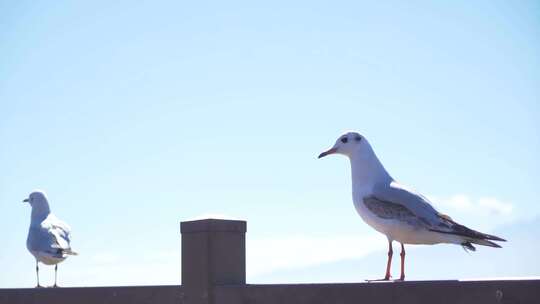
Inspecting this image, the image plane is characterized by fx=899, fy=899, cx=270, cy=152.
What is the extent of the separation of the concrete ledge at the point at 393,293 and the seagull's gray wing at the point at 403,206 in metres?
1.57

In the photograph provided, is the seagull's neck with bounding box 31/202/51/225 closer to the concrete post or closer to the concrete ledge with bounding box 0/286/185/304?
the concrete ledge with bounding box 0/286/185/304

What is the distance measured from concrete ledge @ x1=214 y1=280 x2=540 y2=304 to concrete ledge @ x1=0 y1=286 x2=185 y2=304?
0.87 m

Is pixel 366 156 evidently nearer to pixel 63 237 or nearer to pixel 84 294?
pixel 84 294

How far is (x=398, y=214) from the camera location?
9.19 metres

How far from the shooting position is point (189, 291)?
894 cm

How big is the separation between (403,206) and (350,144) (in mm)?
1083

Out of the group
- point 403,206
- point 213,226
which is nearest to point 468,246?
point 403,206

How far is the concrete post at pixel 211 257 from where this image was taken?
8.77m

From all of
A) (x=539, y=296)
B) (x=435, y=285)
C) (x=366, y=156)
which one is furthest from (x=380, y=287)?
(x=366, y=156)

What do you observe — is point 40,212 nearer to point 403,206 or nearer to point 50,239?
point 50,239

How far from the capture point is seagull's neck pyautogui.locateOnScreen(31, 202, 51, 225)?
17.6m

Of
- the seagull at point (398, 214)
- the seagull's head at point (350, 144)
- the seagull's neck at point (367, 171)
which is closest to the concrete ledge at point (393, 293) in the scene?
the seagull at point (398, 214)

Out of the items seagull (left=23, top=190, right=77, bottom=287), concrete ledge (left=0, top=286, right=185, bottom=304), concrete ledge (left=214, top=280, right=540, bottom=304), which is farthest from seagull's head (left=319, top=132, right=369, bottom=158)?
seagull (left=23, top=190, right=77, bottom=287)

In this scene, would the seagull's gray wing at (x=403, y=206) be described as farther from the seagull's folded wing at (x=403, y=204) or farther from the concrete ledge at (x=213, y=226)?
the concrete ledge at (x=213, y=226)
